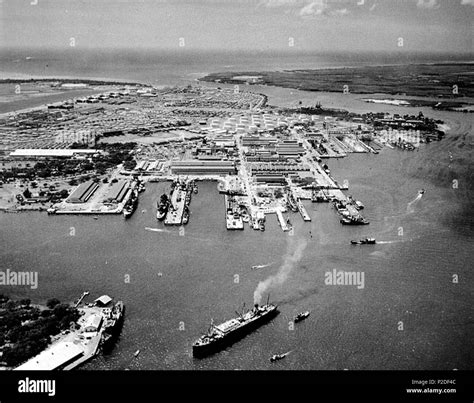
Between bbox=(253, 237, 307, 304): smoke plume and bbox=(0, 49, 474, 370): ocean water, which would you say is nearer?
bbox=(0, 49, 474, 370): ocean water

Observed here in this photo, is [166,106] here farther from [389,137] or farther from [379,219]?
[379,219]

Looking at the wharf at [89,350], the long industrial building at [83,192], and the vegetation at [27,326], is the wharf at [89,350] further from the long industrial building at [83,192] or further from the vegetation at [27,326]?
the long industrial building at [83,192]

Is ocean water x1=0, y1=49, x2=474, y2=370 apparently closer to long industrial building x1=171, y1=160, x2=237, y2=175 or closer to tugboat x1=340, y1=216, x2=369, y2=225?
tugboat x1=340, y1=216, x2=369, y2=225

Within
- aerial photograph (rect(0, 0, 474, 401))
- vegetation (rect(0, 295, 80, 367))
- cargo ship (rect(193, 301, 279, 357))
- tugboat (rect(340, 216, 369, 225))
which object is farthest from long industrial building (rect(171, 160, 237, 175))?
vegetation (rect(0, 295, 80, 367))

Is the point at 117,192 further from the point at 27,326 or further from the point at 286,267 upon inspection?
the point at 27,326

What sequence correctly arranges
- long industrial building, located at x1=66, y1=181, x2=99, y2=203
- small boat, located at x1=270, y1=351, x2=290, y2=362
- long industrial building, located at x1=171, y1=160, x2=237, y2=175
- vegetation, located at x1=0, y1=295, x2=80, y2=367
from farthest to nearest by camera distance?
1. long industrial building, located at x1=171, y1=160, x2=237, y2=175
2. long industrial building, located at x1=66, y1=181, x2=99, y2=203
3. small boat, located at x1=270, y1=351, x2=290, y2=362
4. vegetation, located at x1=0, y1=295, x2=80, y2=367
